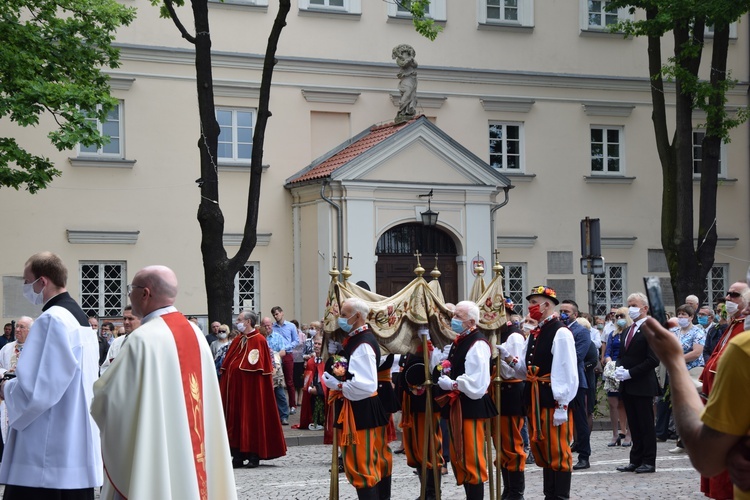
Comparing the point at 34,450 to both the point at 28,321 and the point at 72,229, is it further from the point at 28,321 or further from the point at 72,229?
the point at 72,229

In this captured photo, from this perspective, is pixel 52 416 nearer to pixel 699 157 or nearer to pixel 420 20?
pixel 420 20

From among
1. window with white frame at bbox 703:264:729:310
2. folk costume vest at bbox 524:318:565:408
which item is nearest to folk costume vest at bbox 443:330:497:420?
folk costume vest at bbox 524:318:565:408

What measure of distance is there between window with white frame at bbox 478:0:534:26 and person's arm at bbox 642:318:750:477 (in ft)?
85.9

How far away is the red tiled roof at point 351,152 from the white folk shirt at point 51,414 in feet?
59.2

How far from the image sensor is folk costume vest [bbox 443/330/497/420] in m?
11.0

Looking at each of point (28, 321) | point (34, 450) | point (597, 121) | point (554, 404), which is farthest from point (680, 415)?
point (597, 121)

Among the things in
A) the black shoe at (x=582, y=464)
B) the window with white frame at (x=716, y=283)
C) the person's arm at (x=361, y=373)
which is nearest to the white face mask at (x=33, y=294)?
the person's arm at (x=361, y=373)

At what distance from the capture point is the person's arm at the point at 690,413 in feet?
12.4

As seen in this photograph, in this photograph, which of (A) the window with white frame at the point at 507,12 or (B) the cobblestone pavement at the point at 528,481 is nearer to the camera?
(B) the cobblestone pavement at the point at 528,481

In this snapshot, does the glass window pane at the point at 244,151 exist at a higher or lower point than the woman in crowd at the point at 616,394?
higher

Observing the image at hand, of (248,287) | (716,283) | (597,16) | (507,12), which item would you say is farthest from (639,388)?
(597,16)

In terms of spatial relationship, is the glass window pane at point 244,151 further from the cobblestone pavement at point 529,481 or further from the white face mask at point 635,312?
the white face mask at point 635,312

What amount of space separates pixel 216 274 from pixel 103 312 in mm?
6770

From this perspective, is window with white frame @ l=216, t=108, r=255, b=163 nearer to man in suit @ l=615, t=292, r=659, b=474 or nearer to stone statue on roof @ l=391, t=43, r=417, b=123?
stone statue on roof @ l=391, t=43, r=417, b=123
